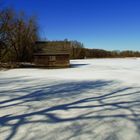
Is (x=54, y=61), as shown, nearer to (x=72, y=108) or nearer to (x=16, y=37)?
(x=16, y=37)

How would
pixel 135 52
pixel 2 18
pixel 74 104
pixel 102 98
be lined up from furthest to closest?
pixel 135 52
pixel 2 18
pixel 102 98
pixel 74 104

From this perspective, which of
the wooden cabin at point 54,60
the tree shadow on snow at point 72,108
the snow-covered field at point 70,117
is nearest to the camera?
the snow-covered field at point 70,117

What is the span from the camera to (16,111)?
23.3 feet

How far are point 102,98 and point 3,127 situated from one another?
4.34 metres

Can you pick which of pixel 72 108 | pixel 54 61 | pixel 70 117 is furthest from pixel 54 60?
pixel 70 117

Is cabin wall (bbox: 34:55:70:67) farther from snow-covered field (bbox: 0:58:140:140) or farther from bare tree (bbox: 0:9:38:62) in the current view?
snow-covered field (bbox: 0:58:140:140)

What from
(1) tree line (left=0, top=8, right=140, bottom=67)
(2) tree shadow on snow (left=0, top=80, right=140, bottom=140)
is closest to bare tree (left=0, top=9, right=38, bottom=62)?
(1) tree line (left=0, top=8, right=140, bottom=67)

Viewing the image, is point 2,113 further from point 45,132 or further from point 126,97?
point 126,97

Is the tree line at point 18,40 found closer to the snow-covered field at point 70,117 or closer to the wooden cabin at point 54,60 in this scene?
the wooden cabin at point 54,60

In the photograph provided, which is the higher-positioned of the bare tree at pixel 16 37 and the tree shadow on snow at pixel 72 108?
the bare tree at pixel 16 37

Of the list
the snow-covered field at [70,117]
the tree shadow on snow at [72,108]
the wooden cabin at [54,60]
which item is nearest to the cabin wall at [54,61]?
the wooden cabin at [54,60]

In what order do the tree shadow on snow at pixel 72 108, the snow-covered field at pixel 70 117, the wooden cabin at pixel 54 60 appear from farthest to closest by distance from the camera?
the wooden cabin at pixel 54 60 → the tree shadow on snow at pixel 72 108 → the snow-covered field at pixel 70 117

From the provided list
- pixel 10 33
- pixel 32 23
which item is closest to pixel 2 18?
pixel 10 33

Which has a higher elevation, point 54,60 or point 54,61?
point 54,60
